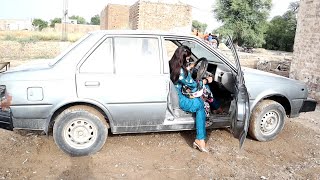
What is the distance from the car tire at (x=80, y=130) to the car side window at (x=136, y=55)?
0.72 meters

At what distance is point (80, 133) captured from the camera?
432 centimetres

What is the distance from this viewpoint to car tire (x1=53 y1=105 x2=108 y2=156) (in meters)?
4.20

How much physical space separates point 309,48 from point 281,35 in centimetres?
2916

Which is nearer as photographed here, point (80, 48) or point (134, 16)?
point (80, 48)

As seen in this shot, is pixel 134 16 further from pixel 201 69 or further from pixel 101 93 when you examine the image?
pixel 101 93

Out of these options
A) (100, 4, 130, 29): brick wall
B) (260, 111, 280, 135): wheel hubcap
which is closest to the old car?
(260, 111, 280, 135): wheel hubcap

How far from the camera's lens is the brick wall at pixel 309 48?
9.30 m

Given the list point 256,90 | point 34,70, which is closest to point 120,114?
point 34,70

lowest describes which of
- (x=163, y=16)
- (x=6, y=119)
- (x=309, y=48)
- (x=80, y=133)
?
(x=80, y=133)

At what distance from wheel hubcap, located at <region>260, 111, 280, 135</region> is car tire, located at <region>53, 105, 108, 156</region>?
2623mm

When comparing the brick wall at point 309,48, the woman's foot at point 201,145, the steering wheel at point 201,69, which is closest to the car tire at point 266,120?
the woman's foot at point 201,145

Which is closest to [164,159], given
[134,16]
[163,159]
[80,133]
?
[163,159]

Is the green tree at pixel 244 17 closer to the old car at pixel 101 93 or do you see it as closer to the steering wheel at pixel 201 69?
the steering wheel at pixel 201 69

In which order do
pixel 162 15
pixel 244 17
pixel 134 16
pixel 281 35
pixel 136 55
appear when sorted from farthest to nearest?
pixel 281 35
pixel 244 17
pixel 134 16
pixel 162 15
pixel 136 55
